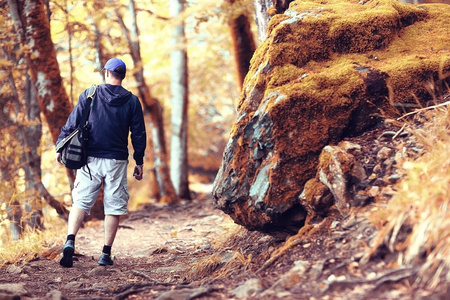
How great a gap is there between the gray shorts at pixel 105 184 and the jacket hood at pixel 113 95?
67 centimetres

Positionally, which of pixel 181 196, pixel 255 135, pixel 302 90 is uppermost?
pixel 302 90

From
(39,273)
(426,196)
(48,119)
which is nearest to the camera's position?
(426,196)

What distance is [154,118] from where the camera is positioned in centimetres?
1338

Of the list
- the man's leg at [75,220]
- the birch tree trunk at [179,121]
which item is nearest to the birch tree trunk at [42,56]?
the man's leg at [75,220]

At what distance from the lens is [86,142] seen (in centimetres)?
569

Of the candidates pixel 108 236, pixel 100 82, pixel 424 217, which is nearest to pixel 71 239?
pixel 108 236

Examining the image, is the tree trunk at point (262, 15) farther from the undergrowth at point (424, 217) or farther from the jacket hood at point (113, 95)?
the undergrowth at point (424, 217)

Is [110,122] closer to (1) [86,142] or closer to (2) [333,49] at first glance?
(1) [86,142]

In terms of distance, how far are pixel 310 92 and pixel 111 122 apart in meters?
2.43

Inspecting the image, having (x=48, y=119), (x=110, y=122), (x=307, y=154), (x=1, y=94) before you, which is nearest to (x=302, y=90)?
(x=307, y=154)

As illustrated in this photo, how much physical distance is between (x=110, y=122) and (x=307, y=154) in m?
2.44

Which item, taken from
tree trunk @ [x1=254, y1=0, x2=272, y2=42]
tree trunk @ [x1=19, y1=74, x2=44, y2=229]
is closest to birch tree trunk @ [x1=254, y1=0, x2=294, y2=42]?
tree trunk @ [x1=254, y1=0, x2=272, y2=42]

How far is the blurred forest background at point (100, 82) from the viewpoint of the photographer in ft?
27.8

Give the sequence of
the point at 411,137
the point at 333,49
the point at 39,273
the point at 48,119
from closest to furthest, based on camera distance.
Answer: the point at 411,137, the point at 333,49, the point at 39,273, the point at 48,119
